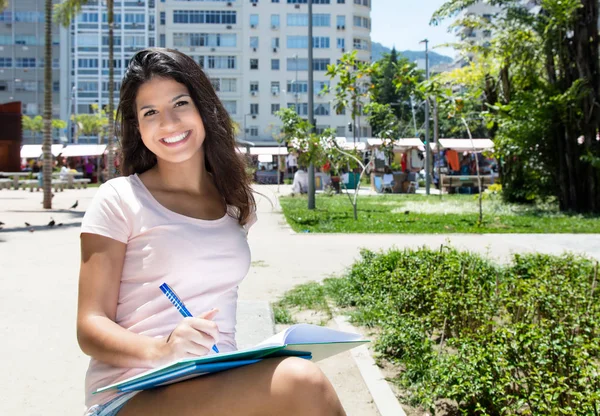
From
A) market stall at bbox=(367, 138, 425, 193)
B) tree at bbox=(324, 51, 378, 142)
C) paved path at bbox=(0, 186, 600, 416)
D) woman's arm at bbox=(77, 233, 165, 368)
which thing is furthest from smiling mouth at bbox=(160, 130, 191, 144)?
market stall at bbox=(367, 138, 425, 193)

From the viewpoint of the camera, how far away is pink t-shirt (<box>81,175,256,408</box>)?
2223 millimetres

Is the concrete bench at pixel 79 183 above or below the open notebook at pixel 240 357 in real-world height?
above

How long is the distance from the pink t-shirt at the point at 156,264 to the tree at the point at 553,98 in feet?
55.2

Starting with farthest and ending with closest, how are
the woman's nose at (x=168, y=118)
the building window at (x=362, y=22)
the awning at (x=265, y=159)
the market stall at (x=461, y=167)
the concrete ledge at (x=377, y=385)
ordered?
the building window at (x=362, y=22) < the awning at (x=265, y=159) < the market stall at (x=461, y=167) < the concrete ledge at (x=377, y=385) < the woman's nose at (x=168, y=118)

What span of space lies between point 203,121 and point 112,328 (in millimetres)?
837

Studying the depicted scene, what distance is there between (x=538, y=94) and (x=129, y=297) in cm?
1904

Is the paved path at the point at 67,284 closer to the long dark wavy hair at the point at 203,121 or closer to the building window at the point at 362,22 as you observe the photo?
the long dark wavy hair at the point at 203,121

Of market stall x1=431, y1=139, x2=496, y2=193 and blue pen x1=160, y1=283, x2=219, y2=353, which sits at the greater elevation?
market stall x1=431, y1=139, x2=496, y2=193

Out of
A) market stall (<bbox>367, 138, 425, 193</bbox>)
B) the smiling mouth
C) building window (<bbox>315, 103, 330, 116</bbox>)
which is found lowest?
the smiling mouth

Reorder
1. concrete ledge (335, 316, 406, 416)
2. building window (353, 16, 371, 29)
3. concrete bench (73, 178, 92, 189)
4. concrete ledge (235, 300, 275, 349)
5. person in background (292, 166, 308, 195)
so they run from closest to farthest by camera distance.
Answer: concrete ledge (335, 316, 406, 416), concrete ledge (235, 300, 275, 349), person in background (292, 166, 308, 195), concrete bench (73, 178, 92, 189), building window (353, 16, 371, 29)

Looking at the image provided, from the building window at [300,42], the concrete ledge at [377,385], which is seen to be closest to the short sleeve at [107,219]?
the concrete ledge at [377,385]

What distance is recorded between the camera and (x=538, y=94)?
19797 mm

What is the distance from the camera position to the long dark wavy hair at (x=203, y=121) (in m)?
2.50

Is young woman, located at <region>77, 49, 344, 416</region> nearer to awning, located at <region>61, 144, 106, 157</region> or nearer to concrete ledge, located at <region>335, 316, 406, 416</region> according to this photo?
concrete ledge, located at <region>335, 316, 406, 416</region>
